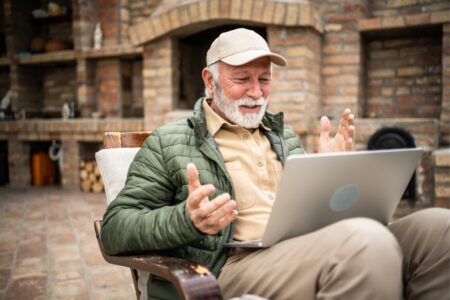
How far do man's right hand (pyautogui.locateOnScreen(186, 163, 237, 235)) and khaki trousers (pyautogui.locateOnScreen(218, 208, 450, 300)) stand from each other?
18cm

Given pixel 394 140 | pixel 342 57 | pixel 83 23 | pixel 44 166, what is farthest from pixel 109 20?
pixel 394 140

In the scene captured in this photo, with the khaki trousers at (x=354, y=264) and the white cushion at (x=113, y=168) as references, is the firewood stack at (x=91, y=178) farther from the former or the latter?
the khaki trousers at (x=354, y=264)

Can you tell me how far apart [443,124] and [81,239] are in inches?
126

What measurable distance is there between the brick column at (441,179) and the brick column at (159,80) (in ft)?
8.49

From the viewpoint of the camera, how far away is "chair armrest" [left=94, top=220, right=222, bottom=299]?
1.05 metres

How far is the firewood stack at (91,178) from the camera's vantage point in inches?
217

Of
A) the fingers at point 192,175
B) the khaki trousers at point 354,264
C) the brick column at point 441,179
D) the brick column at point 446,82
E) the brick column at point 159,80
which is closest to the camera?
the khaki trousers at point 354,264

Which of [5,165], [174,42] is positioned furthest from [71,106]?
[174,42]

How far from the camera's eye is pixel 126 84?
577 cm

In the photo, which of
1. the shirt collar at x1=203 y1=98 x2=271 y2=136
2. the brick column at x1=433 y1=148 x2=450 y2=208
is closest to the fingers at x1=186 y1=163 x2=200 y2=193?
the shirt collar at x1=203 y1=98 x2=271 y2=136

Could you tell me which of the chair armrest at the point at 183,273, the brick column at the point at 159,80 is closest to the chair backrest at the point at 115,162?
the chair armrest at the point at 183,273

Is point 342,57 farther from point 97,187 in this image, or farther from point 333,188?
point 333,188

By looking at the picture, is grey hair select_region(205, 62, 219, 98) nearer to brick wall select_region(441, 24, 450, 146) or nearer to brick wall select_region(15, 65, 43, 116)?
brick wall select_region(441, 24, 450, 146)

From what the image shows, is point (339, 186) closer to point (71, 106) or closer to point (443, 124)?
point (443, 124)
